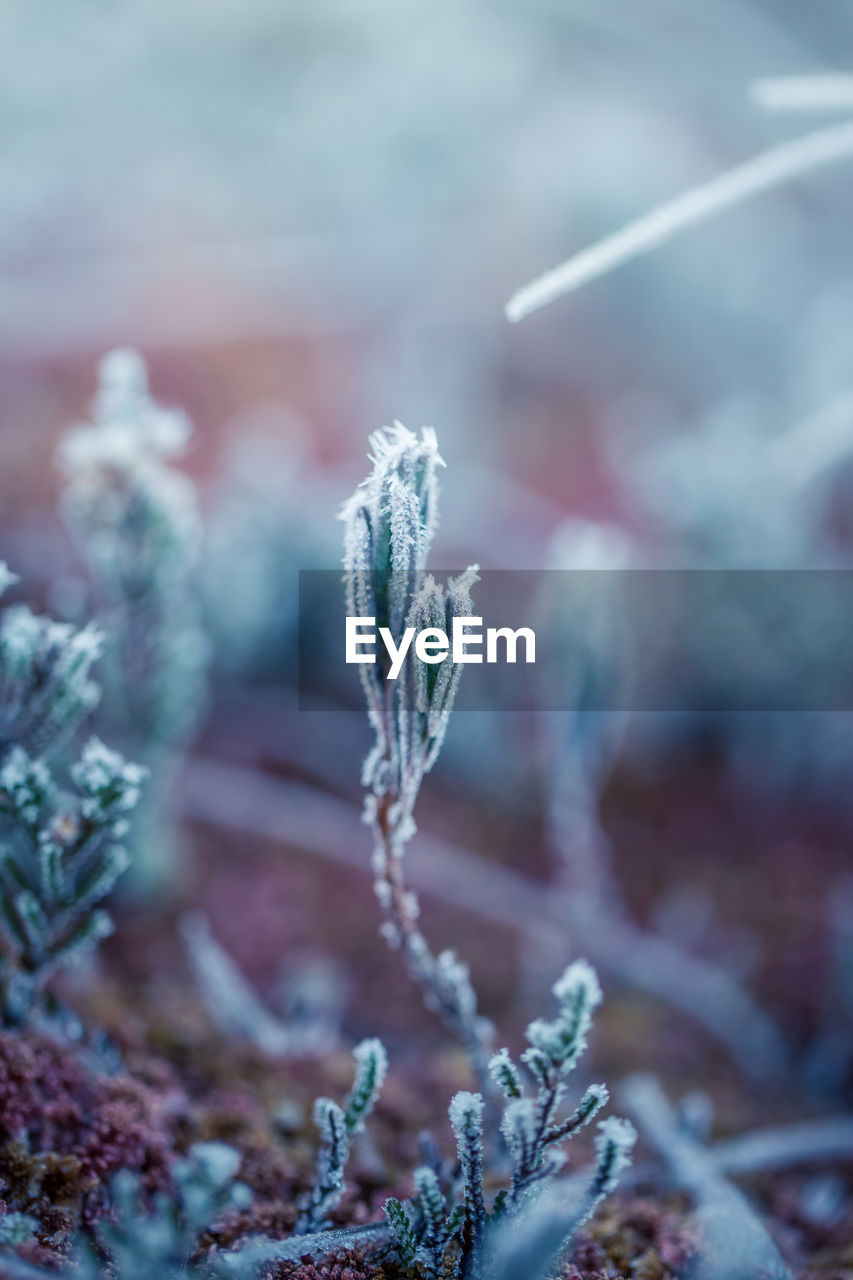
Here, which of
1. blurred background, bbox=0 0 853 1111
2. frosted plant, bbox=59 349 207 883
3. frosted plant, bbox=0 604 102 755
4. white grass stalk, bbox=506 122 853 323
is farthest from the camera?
blurred background, bbox=0 0 853 1111

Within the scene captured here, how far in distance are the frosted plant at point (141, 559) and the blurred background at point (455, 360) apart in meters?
0.13

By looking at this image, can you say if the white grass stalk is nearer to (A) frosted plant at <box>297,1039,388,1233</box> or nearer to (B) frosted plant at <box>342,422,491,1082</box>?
(B) frosted plant at <box>342,422,491,1082</box>

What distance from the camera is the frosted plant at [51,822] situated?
1099 millimetres

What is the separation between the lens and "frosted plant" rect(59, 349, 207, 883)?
1521 mm

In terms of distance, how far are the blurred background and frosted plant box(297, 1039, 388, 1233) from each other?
87cm

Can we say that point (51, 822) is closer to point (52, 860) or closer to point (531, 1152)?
point (52, 860)

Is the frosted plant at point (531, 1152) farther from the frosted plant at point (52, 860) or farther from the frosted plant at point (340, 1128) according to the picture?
the frosted plant at point (52, 860)

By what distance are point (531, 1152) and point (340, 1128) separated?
198 mm

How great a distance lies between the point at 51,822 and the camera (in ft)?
3.78

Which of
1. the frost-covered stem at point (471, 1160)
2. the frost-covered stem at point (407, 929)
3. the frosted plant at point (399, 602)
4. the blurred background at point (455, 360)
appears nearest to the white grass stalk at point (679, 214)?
the frosted plant at point (399, 602)

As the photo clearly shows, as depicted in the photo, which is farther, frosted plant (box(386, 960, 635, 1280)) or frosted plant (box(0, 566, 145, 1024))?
frosted plant (box(0, 566, 145, 1024))

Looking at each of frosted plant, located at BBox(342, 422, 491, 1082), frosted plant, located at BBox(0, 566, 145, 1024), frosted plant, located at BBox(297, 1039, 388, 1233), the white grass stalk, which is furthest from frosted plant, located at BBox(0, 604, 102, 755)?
the white grass stalk

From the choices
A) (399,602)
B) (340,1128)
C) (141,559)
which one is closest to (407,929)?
(340,1128)

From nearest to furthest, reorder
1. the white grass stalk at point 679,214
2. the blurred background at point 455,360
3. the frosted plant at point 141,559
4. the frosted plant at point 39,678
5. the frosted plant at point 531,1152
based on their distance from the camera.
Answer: the frosted plant at point 531,1152, the white grass stalk at point 679,214, the frosted plant at point 39,678, the frosted plant at point 141,559, the blurred background at point 455,360
